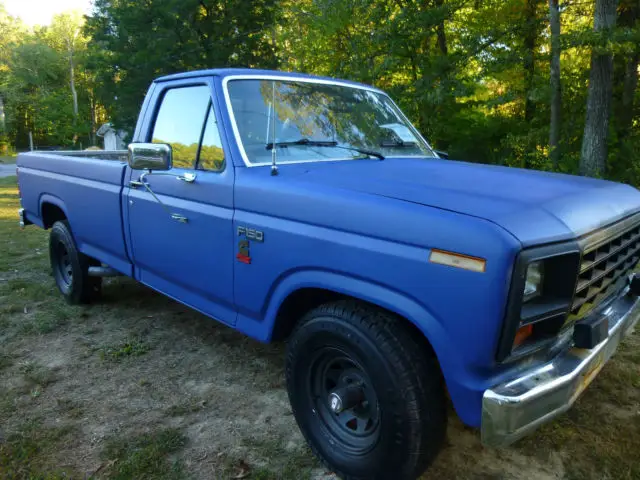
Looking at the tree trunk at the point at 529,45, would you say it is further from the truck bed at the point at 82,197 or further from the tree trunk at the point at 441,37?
the truck bed at the point at 82,197

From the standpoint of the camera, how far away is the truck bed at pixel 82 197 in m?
3.89

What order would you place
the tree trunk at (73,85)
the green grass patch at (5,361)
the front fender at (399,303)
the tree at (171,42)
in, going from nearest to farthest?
the front fender at (399,303), the green grass patch at (5,361), the tree at (171,42), the tree trunk at (73,85)

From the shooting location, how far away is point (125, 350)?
384 cm

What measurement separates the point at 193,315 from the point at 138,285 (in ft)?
4.29

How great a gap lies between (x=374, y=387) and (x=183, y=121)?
2.24 m

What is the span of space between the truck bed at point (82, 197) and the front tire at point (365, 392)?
2.10 metres

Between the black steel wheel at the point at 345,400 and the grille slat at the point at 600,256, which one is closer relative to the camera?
the grille slat at the point at 600,256

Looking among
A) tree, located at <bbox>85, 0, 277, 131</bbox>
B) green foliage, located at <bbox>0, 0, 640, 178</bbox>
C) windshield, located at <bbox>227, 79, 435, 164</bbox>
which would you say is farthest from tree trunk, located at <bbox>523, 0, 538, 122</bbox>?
tree, located at <bbox>85, 0, 277, 131</bbox>

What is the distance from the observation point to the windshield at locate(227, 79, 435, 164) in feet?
9.46

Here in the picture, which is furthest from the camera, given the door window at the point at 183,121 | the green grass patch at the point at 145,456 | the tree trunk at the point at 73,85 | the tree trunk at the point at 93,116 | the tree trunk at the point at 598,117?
the tree trunk at the point at 93,116

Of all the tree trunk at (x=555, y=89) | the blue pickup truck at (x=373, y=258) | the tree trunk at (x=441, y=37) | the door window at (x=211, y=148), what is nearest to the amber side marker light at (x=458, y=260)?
the blue pickup truck at (x=373, y=258)

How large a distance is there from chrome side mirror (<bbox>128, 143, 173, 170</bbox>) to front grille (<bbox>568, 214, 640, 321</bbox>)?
220cm

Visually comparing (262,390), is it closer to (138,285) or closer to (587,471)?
(587,471)

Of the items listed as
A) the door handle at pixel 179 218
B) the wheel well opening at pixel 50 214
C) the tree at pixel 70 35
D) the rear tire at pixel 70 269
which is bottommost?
the rear tire at pixel 70 269
